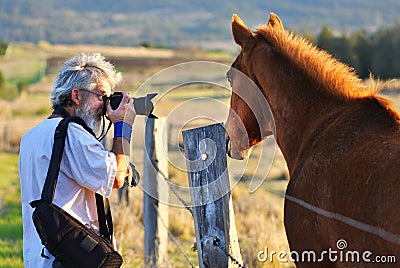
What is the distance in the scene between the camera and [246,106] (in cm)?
534

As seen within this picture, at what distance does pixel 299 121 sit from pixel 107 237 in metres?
1.45

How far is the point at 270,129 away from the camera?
5316mm

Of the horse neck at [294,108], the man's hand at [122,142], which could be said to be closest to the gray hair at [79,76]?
the man's hand at [122,142]

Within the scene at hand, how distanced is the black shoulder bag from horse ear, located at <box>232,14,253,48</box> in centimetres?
179

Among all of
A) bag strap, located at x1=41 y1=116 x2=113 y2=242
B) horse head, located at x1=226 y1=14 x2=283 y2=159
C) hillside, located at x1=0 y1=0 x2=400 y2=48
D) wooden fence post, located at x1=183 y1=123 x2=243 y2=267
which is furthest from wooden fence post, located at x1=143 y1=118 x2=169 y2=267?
hillside, located at x1=0 y1=0 x2=400 y2=48

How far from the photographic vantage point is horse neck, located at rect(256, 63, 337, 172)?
4602 millimetres

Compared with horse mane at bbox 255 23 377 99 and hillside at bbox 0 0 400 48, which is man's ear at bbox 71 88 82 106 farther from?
hillside at bbox 0 0 400 48

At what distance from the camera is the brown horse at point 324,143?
3594mm

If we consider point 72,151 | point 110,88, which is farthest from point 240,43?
point 72,151

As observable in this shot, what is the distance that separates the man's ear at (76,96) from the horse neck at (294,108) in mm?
1380

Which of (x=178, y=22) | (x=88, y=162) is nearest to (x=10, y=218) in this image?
(x=88, y=162)

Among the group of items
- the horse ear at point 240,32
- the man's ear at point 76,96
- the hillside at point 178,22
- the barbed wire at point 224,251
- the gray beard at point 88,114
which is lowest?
the barbed wire at point 224,251

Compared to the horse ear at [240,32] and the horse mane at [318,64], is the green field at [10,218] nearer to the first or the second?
the horse ear at [240,32]

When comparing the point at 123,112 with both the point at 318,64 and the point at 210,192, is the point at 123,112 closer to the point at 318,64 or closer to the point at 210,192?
the point at 210,192
